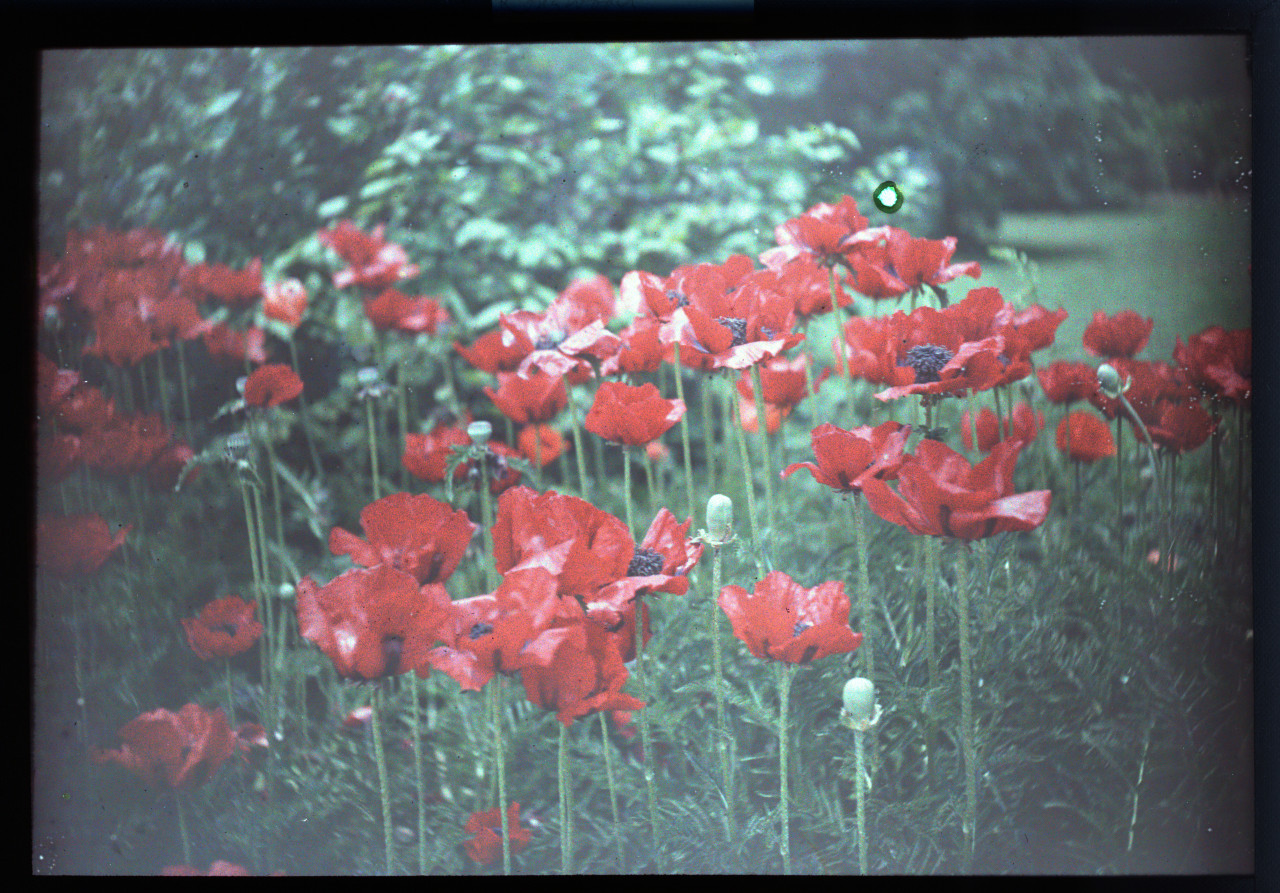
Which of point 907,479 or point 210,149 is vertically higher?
point 210,149

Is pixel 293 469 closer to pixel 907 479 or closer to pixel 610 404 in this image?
pixel 610 404

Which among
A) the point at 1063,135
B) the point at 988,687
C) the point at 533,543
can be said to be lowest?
the point at 988,687

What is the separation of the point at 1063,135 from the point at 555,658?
4.22 ft

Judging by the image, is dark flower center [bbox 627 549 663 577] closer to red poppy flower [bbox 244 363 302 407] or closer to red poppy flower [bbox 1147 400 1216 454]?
red poppy flower [bbox 244 363 302 407]

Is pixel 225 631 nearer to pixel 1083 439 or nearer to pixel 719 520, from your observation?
→ pixel 719 520

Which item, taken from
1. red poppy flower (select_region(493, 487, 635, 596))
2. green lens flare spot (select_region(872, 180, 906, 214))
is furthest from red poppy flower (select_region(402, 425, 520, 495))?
green lens flare spot (select_region(872, 180, 906, 214))

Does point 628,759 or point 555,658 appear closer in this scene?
point 555,658

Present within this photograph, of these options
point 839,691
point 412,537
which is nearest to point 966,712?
point 839,691

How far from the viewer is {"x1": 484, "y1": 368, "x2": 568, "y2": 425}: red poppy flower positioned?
1784 millimetres

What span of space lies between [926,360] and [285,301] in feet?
3.79

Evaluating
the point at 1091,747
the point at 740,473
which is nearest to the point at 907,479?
the point at 740,473

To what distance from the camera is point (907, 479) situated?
1684 millimetres

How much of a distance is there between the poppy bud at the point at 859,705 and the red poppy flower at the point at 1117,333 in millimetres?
743

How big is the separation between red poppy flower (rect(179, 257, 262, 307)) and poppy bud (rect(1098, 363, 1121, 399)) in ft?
5.04
